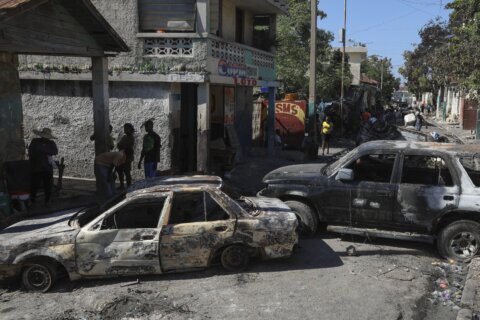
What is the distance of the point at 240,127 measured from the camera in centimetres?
1727

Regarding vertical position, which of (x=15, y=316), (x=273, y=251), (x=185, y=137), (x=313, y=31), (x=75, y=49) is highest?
(x=313, y=31)

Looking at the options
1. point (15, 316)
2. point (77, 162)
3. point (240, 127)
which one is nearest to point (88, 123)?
point (77, 162)

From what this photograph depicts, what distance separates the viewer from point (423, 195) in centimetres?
702

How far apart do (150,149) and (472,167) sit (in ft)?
20.6

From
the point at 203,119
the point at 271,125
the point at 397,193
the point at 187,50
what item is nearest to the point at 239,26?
the point at 271,125

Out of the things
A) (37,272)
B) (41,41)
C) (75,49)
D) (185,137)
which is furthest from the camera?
(185,137)

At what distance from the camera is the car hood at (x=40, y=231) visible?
19.1ft

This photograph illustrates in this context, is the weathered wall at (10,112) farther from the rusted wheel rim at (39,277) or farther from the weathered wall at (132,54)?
the rusted wheel rim at (39,277)

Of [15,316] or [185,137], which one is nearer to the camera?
[15,316]

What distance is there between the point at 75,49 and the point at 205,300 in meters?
5.91

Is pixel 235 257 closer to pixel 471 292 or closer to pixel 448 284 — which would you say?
pixel 448 284

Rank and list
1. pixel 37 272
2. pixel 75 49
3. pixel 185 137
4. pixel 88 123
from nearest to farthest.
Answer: pixel 37 272
pixel 75 49
pixel 88 123
pixel 185 137

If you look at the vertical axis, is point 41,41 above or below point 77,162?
above

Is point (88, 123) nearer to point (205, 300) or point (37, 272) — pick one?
point (37, 272)
